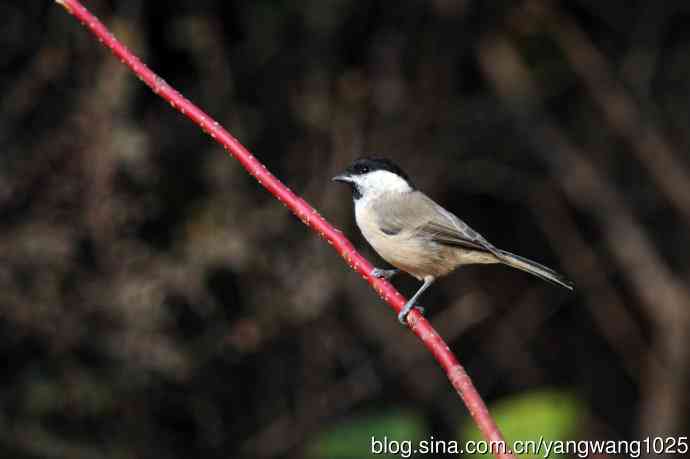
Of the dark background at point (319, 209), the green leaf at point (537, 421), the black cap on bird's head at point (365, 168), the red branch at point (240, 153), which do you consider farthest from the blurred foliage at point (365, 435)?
the red branch at point (240, 153)

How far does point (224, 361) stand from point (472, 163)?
77.2 inches

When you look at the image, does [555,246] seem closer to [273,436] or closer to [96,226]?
[273,436]

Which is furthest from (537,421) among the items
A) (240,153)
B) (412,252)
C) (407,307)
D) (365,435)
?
(240,153)

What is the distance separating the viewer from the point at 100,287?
4113mm

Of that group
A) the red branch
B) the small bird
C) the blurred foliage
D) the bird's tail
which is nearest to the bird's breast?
the small bird

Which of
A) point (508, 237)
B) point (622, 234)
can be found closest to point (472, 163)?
point (508, 237)

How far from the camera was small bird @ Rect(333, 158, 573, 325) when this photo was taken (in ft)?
9.24

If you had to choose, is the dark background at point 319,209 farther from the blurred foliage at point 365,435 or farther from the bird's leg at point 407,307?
the bird's leg at point 407,307

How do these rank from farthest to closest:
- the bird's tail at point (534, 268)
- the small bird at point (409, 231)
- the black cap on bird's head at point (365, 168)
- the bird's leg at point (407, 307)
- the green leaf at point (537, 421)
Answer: the green leaf at point (537, 421) < the black cap on bird's head at point (365, 168) < the small bird at point (409, 231) < the bird's tail at point (534, 268) < the bird's leg at point (407, 307)

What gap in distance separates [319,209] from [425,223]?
1898mm

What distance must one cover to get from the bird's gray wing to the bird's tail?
5 cm

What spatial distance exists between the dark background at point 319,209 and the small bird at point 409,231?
1.46 metres

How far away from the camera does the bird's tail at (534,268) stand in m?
2.29

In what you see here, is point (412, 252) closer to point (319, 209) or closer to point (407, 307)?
point (407, 307)
